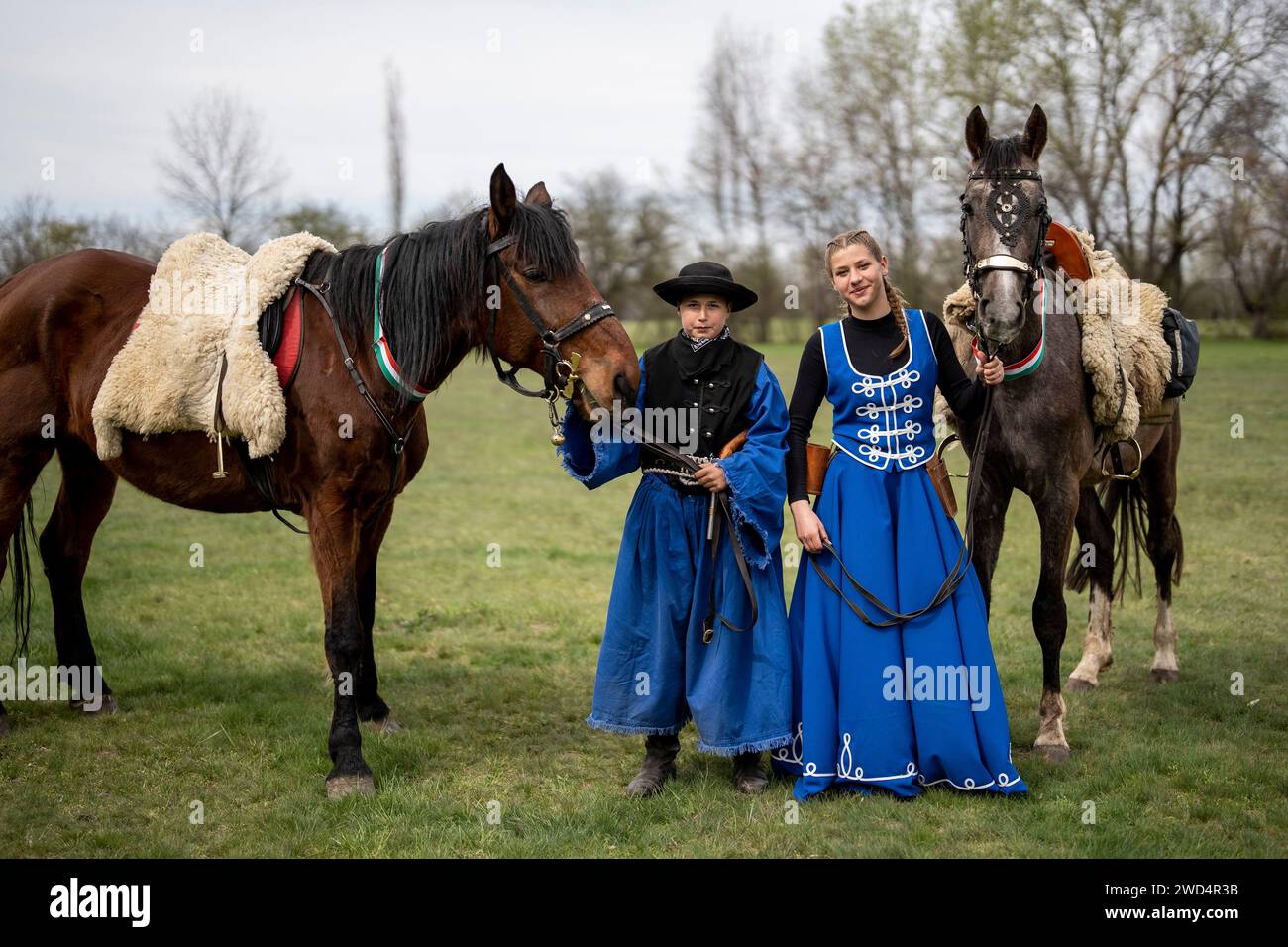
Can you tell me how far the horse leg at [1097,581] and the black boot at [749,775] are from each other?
2314 millimetres

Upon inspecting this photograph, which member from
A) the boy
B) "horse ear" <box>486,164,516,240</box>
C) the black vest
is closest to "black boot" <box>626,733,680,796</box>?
the boy

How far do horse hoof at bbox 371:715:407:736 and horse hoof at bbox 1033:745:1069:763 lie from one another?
284 cm

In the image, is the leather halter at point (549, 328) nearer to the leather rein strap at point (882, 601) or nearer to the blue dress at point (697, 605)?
the blue dress at point (697, 605)

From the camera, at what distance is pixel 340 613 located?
396 centimetres

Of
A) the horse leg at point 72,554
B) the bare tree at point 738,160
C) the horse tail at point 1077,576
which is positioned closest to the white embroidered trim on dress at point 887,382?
the horse tail at point 1077,576

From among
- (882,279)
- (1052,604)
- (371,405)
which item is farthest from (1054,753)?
(371,405)

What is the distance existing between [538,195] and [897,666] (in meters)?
2.29

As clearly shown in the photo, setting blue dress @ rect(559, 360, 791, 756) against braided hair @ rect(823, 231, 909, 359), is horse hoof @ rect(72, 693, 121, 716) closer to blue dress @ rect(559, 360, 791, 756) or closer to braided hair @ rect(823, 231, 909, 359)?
blue dress @ rect(559, 360, 791, 756)

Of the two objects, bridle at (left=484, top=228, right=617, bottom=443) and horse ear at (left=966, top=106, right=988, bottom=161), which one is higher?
horse ear at (left=966, top=106, right=988, bottom=161)

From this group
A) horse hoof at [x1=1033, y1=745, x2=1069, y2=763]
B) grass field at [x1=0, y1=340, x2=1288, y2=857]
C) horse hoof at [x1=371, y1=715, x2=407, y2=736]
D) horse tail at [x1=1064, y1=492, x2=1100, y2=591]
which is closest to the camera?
grass field at [x1=0, y1=340, x2=1288, y2=857]

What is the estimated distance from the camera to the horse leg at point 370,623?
178 inches

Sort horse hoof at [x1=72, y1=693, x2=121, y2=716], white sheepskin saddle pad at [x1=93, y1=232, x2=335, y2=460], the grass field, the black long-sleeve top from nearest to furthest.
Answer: the grass field → the black long-sleeve top → white sheepskin saddle pad at [x1=93, y1=232, x2=335, y2=460] → horse hoof at [x1=72, y1=693, x2=121, y2=716]

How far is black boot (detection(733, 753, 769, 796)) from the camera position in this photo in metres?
3.84
